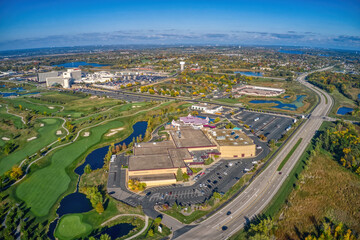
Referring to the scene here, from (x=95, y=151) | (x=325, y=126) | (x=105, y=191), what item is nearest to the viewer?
(x=105, y=191)

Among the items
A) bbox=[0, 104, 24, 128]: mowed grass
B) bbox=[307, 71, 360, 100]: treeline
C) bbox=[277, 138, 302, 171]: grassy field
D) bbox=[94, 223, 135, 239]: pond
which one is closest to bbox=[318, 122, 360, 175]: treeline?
bbox=[277, 138, 302, 171]: grassy field

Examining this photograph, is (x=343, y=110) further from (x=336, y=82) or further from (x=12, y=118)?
(x=12, y=118)

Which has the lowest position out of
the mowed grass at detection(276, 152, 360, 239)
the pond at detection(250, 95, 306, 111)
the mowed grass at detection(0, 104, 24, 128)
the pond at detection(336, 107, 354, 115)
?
the mowed grass at detection(276, 152, 360, 239)

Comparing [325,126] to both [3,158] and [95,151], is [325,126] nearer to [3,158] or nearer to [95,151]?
[95,151]

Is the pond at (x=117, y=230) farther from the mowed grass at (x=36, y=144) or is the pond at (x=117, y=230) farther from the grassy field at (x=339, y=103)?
the grassy field at (x=339, y=103)

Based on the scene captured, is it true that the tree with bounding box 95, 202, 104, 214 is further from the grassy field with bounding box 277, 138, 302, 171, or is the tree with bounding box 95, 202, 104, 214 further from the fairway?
the grassy field with bounding box 277, 138, 302, 171

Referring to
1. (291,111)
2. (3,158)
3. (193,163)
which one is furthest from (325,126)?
(3,158)
